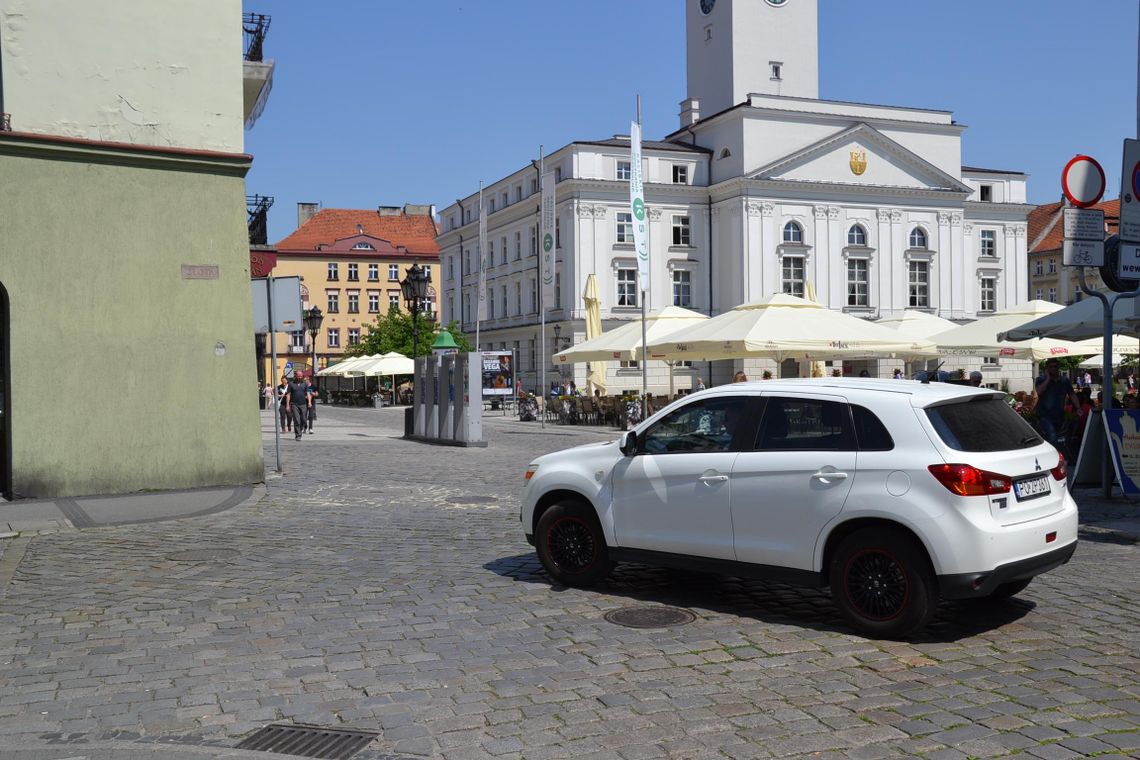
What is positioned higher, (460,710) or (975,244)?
(975,244)

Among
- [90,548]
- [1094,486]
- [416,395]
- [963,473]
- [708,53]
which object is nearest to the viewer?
[963,473]

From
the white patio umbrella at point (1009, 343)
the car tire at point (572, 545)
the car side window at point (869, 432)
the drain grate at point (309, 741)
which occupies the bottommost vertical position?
the drain grate at point (309, 741)

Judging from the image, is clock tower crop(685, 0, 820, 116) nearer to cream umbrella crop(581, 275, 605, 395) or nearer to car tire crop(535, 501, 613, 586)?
cream umbrella crop(581, 275, 605, 395)

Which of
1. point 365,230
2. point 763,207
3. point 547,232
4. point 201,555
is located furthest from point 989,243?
point 201,555

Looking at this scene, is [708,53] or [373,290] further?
[373,290]

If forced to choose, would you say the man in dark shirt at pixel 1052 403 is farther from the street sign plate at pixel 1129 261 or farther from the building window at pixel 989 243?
the building window at pixel 989 243

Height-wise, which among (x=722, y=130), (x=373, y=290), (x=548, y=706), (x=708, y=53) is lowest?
(x=548, y=706)

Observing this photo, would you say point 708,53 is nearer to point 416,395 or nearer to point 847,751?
point 416,395

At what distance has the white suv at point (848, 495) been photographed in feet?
20.8

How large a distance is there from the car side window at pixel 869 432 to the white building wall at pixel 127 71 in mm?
10804

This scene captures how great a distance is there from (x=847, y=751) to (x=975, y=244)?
7646 centimetres

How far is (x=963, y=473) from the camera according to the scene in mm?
6305

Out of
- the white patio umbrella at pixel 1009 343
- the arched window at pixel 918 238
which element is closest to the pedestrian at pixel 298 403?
the white patio umbrella at pixel 1009 343

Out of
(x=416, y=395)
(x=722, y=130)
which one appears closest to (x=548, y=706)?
(x=416, y=395)
